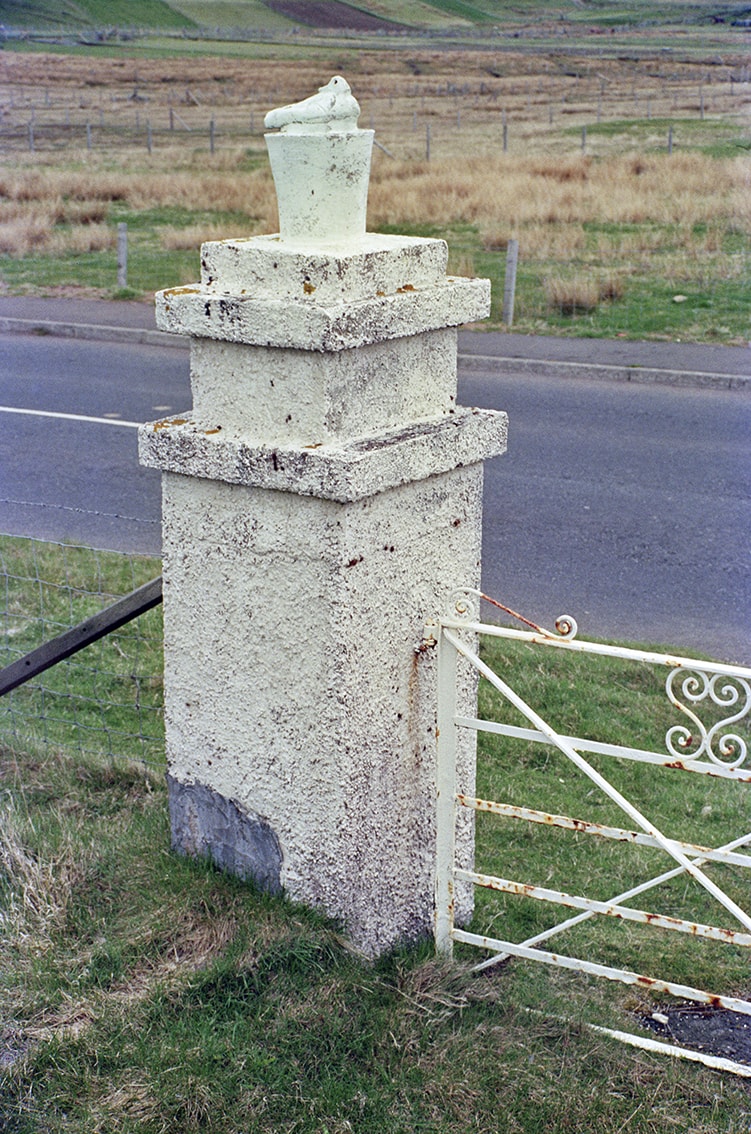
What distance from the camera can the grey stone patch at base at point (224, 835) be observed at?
328 centimetres

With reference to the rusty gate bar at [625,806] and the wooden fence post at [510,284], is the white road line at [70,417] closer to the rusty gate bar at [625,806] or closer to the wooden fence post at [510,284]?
the wooden fence post at [510,284]

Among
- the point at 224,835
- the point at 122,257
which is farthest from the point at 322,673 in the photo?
the point at 122,257

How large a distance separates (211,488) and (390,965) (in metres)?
1.30

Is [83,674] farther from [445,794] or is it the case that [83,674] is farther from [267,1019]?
[267,1019]

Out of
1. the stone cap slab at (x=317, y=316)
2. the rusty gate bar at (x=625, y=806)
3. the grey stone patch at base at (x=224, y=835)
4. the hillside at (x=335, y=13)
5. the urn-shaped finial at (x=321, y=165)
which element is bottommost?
the grey stone patch at base at (x=224, y=835)

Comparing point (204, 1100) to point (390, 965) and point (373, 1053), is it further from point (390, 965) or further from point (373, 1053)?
point (390, 965)

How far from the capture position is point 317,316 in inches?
112

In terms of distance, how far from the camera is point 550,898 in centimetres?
310

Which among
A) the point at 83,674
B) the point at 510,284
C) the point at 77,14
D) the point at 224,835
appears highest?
the point at 77,14

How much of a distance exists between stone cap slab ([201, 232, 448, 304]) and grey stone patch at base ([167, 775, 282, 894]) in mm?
1318

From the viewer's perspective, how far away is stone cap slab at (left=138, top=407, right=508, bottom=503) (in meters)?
2.88

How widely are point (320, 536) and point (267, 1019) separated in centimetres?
112

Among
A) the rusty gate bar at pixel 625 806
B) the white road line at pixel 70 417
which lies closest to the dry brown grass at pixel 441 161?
the white road line at pixel 70 417

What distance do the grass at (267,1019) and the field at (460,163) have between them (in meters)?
12.1
